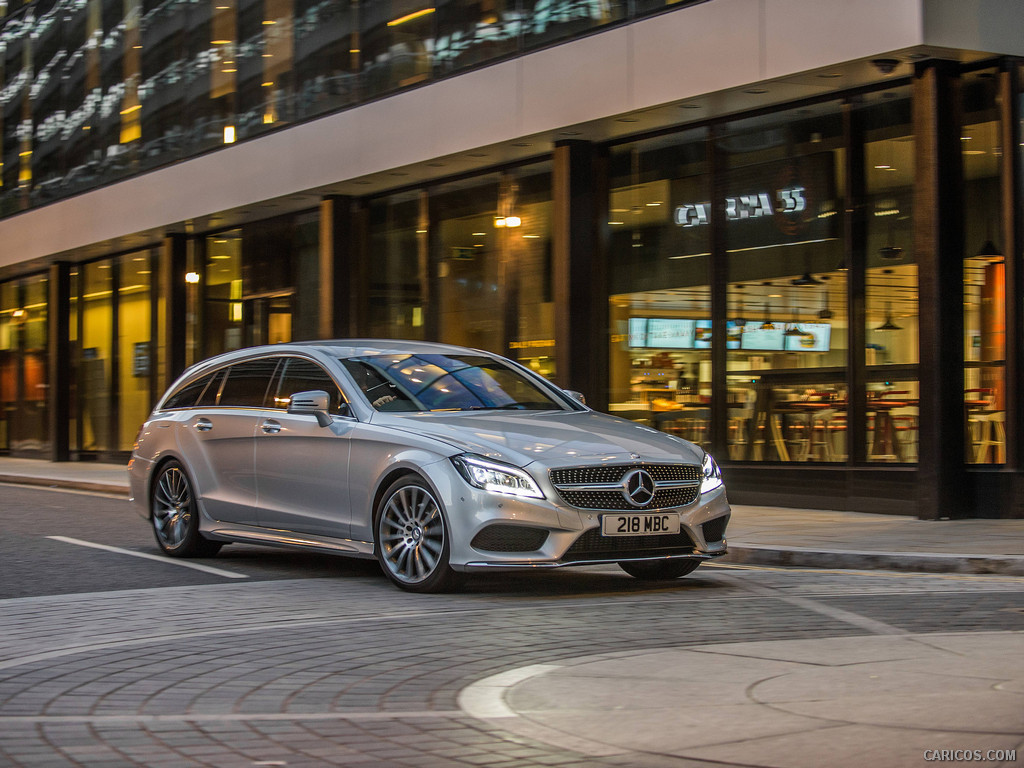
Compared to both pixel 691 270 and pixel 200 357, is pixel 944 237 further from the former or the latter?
pixel 200 357

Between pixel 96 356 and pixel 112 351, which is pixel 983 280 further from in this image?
pixel 96 356

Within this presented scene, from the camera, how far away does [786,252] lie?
1530 cm

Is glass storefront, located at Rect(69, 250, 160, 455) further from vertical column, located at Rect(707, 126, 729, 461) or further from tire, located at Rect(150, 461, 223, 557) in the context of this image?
tire, located at Rect(150, 461, 223, 557)

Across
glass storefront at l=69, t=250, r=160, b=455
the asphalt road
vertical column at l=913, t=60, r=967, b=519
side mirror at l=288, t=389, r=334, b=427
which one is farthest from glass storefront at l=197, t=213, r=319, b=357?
side mirror at l=288, t=389, r=334, b=427

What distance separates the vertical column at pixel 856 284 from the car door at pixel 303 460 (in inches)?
269

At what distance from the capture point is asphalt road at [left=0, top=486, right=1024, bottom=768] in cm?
470

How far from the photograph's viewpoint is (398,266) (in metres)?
21.6

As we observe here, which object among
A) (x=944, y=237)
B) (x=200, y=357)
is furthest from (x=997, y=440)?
(x=200, y=357)

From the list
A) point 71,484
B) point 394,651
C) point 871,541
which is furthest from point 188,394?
point 71,484

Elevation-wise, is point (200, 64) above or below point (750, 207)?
above

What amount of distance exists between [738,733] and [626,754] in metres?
0.44

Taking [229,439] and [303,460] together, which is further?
[229,439]

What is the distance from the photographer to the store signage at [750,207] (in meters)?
15.2

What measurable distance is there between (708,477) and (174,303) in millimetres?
19878
